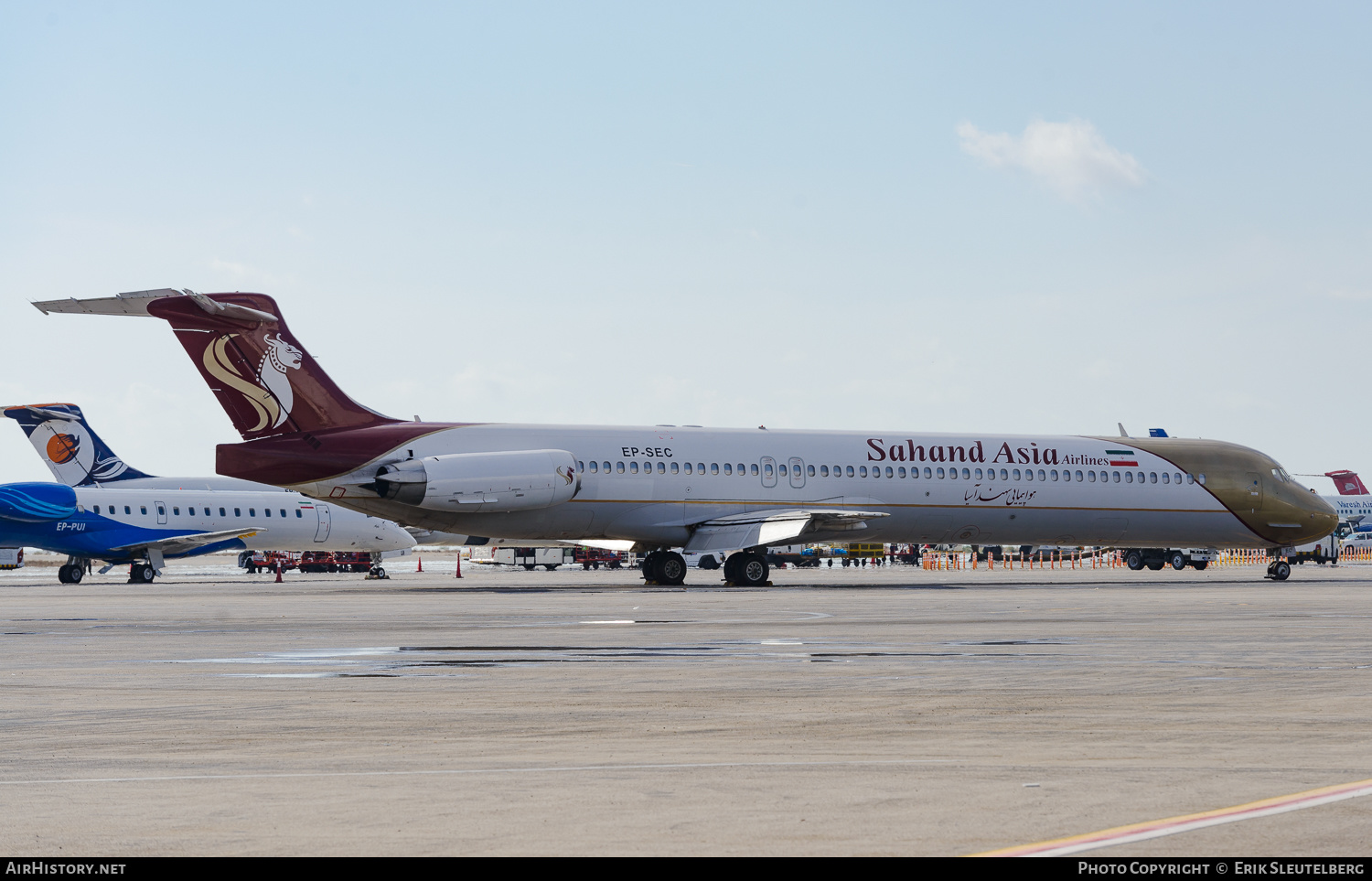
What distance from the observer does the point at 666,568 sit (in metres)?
40.3

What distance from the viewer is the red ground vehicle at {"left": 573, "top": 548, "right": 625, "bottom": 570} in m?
82.5

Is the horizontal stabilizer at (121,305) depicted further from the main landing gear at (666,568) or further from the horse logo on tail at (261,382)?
the main landing gear at (666,568)

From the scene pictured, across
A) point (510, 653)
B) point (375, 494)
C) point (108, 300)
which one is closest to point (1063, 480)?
point (375, 494)

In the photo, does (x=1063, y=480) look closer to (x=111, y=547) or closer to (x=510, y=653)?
(x=510, y=653)

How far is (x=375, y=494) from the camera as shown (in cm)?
3681

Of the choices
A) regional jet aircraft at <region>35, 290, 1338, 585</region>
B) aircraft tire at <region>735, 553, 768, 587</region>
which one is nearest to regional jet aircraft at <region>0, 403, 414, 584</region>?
regional jet aircraft at <region>35, 290, 1338, 585</region>

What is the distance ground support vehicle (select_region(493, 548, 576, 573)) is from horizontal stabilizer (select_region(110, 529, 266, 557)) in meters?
23.1

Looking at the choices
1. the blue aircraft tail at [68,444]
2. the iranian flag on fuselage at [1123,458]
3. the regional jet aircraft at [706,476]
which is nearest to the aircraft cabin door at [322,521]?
the blue aircraft tail at [68,444]

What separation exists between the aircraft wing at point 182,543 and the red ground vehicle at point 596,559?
2797cm

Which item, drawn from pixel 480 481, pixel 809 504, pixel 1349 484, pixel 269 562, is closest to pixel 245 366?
pixel 480 481

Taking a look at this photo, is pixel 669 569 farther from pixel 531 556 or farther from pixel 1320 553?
pixel 1320 553

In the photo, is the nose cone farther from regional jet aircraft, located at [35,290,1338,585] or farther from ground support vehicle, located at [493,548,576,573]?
regional jet aircraft, located at [35,290,1338,585]

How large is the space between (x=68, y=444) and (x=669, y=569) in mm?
32663

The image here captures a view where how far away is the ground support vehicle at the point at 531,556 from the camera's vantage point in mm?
78812
